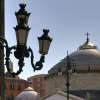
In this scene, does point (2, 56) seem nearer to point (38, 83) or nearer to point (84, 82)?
point (84, 82)

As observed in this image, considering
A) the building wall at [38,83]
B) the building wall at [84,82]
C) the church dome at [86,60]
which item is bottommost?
the building wall at [38,83]

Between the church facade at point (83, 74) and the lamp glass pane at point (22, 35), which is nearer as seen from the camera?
the lamp glass pane at point (22, 35)

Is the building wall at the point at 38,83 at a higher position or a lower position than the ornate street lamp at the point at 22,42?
lower

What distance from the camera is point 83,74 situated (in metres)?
49.4

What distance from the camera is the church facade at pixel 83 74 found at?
160ft

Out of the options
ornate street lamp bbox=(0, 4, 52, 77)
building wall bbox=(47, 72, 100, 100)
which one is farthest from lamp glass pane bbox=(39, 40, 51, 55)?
building wall bbox=(47, 72, 100, 100)

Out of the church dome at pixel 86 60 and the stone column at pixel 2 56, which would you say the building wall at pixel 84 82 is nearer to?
the church dome at pixel 86 60

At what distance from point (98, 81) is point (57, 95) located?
13.6 ft

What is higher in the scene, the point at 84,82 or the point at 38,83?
the point at 84,82

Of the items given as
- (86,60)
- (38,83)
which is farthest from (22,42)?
(38,83)

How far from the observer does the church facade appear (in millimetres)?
48781

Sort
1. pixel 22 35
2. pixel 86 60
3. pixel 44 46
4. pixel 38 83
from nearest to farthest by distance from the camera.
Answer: pixel 22 35 < pixel 44 46 < pixel 86 60 < pixel 38 83

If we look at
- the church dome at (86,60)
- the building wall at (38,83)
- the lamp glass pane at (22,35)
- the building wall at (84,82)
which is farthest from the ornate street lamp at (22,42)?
the building wall at (38,83)

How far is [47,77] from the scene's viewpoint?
52469mm
